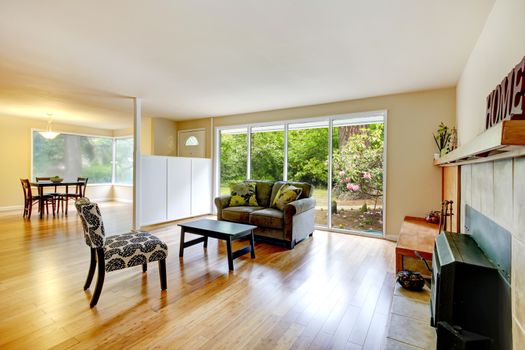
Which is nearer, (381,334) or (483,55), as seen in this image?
(381,334)

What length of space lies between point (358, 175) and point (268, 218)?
190cm

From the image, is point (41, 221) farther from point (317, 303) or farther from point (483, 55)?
point (483, 55)

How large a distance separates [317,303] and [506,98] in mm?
1955

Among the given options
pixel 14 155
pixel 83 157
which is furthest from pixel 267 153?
pixel 14 155

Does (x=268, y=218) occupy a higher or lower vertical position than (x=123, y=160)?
lower

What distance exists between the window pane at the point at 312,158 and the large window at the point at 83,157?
5.75 m

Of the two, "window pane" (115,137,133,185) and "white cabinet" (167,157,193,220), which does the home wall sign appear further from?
"window pane" (115,137,133,185)

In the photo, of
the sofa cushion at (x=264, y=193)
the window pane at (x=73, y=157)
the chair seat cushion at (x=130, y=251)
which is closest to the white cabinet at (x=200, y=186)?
the sofa cushion at (x=264, y=193)

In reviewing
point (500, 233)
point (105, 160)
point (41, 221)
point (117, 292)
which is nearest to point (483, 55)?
point (500, 233)

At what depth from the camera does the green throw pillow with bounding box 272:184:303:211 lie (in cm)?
415

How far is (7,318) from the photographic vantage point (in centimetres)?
201

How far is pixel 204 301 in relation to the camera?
231 cm

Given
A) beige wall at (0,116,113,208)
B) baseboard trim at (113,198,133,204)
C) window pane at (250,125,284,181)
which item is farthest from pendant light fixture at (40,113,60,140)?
window pane at (250,125,284,181)

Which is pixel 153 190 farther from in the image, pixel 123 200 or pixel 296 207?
pixel 123 200
